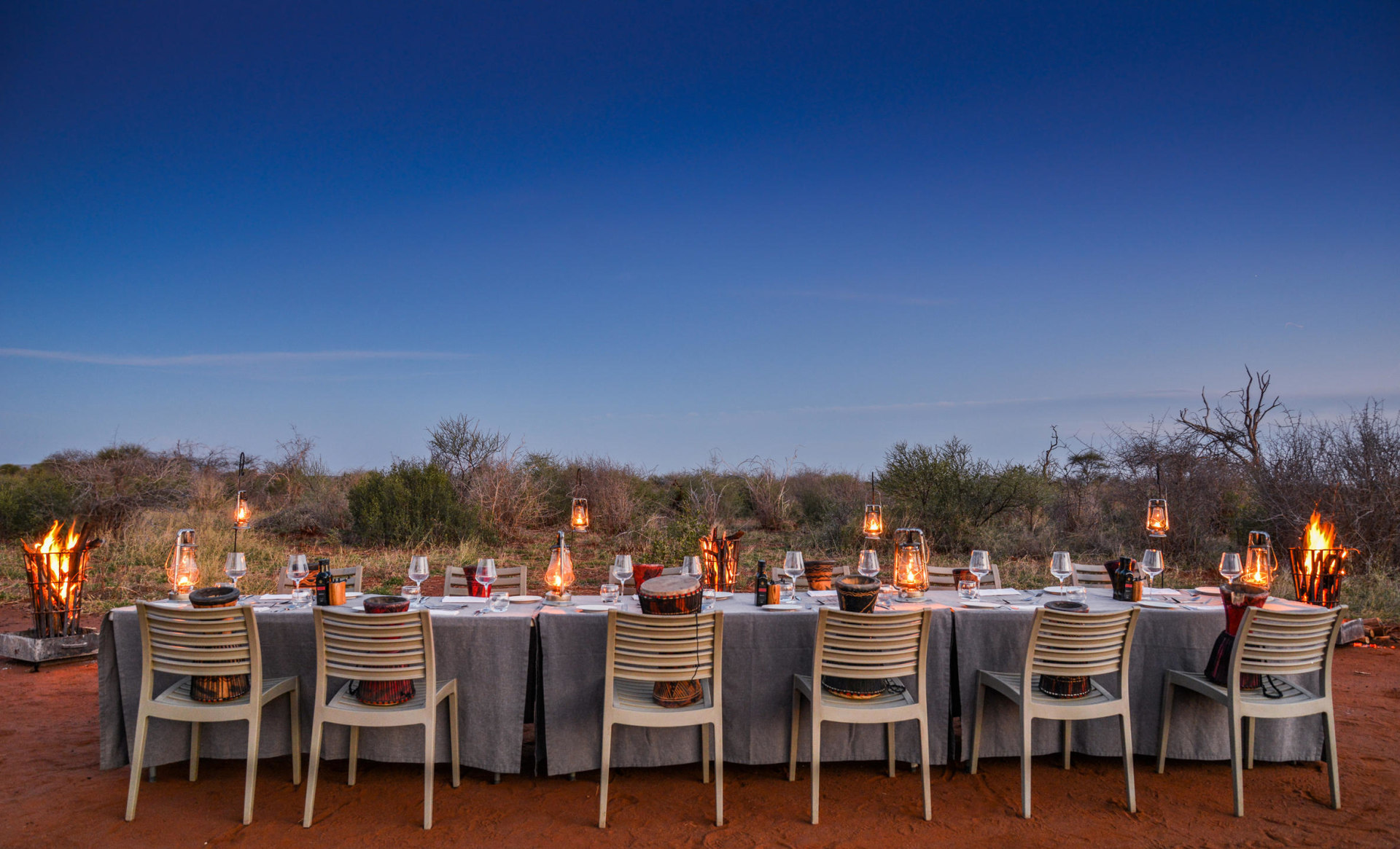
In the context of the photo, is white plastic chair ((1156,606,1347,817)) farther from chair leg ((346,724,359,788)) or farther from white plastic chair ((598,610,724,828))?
chair leg ((346,724,359,788))

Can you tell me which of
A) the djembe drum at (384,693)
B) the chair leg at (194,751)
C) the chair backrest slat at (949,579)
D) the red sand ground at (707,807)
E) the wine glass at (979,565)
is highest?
the wine glass at (979,565)

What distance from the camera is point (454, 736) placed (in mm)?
3678

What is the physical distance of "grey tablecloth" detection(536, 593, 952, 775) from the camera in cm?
372

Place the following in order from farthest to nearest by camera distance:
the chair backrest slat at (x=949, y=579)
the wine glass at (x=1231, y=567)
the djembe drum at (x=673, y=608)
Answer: the chair backrest slat at (x=949, y=579) < the wine glass at (x=1231, y=567) < the djembe drum at (x=673, y=608)

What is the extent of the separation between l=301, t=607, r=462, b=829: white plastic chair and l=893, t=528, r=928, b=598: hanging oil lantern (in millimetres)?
2657

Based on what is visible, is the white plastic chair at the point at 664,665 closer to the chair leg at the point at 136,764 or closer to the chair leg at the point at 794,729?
the chair leg at the point at 794,729

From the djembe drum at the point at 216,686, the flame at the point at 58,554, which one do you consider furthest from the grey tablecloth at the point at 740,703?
the flame at the point at 58,554

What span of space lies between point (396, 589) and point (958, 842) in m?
8.17

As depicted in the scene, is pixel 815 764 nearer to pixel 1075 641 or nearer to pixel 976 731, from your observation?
pixel 976 731

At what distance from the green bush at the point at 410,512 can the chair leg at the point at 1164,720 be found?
11.7 m

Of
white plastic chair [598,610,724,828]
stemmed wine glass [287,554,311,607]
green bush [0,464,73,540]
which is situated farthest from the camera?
green bush [0,464,73,540]

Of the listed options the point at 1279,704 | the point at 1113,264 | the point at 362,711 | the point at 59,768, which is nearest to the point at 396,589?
the point at 59,768

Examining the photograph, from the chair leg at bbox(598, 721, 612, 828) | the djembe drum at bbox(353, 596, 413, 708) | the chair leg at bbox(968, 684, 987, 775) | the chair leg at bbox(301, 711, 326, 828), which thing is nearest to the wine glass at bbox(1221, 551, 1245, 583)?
the chair leg at bbox(968, 684, 987, 775)

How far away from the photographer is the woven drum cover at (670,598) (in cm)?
358
